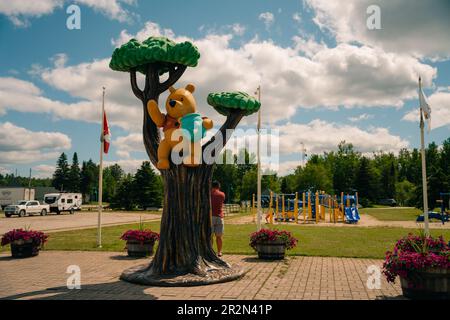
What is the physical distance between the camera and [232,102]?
8.45m

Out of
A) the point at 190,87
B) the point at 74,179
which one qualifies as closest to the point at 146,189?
the point at 74,179

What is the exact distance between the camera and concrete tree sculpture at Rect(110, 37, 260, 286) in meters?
7.70

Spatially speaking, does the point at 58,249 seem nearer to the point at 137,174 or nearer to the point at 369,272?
the point at 369,272

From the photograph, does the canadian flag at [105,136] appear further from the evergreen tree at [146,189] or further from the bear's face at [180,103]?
the evergreen tree at [146,189]

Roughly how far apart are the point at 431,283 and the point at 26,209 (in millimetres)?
35189

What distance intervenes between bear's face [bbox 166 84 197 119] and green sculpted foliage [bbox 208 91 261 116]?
65 cm

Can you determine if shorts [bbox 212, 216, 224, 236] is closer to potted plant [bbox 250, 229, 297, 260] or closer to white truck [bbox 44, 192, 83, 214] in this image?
potted plant [bbox 250, 229, 297, 260]

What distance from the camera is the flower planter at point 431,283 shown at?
5938 mm

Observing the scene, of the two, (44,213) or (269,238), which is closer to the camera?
(269,238)

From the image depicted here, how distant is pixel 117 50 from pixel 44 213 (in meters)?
33.3

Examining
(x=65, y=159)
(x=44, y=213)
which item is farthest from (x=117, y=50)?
(x=65, y=159)

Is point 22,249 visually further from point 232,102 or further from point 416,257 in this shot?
point 416,257
